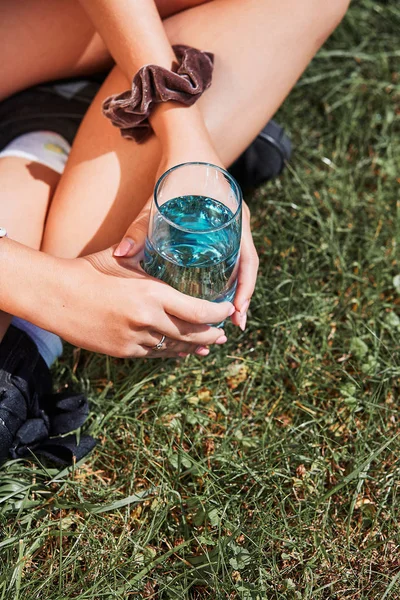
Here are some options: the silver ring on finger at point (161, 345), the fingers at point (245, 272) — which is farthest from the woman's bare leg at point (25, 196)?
the fingers at point (245, 272)

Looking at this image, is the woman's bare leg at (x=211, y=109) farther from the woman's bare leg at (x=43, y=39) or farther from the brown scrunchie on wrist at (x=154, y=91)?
the woman's bare leg at (x=43, y=39)

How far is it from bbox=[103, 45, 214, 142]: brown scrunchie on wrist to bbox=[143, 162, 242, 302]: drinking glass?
1.01 feet

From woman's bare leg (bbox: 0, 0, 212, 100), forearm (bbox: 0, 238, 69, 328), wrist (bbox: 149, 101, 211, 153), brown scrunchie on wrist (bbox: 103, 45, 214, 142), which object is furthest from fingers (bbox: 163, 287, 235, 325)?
woman's bare leg (bbox: 0, 0, 212, 100)

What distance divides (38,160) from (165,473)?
0.93m

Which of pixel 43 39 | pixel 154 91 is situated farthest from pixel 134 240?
pixel 43 39

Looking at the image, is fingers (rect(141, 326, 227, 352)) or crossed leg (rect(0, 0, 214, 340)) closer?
fingers (rect(141, 326, 227, 352))

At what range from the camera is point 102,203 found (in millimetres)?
1719

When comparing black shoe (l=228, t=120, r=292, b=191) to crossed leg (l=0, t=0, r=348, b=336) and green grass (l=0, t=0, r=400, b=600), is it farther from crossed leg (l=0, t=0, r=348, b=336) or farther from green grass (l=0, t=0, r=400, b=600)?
crossed leg (l=0, t=0, r=348, b=336)

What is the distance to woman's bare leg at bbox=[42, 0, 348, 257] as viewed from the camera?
5.64ft

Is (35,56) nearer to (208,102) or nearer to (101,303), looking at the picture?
(208,102)

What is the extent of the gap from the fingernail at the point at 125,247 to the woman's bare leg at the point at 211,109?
0.86ft

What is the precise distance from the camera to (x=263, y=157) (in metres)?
2.21

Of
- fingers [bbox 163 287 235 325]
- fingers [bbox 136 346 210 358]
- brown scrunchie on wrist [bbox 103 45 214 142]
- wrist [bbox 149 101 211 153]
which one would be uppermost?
brown scrunchie on wrist [bbox 103 45 214 142]

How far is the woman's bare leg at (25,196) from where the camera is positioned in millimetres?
1729
